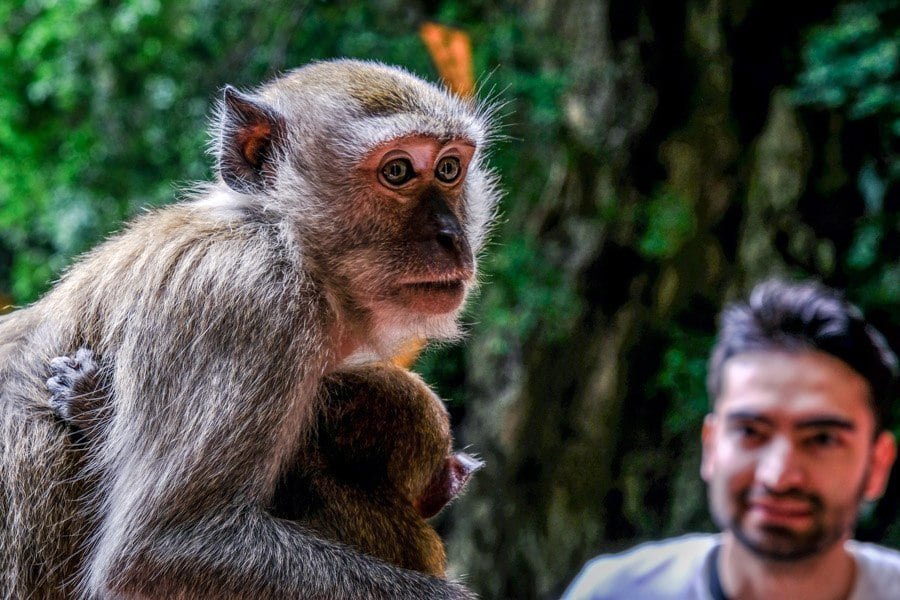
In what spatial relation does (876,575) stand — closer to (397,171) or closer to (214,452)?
(397,171)

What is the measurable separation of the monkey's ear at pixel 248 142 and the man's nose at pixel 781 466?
59.5 inches

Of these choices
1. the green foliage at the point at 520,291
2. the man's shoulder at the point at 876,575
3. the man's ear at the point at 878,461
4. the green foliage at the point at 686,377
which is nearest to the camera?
the man's shoulder at the point at 876,575

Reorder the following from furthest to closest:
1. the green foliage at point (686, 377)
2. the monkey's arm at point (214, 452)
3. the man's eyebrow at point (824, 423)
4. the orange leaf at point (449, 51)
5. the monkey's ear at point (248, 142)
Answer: the green foliage at point (686, 377)
the orange leaf at point (449, 51)
the man's eyebrow at point (824, 423)
the monkey's ear at point (248, 142)
the monkey's arm at point (214, 452)

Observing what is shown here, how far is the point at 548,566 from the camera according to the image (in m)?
5.93

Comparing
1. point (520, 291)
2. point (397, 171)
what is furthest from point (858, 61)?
point (397, 171)

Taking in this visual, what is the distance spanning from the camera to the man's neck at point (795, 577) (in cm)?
293

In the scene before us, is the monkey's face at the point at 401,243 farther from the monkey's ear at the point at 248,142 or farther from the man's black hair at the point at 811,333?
the man's black hair at the point at 811,333

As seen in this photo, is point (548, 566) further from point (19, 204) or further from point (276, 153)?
point (276, 153)

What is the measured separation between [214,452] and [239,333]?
25 cm

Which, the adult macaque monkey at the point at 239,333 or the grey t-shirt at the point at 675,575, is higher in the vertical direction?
the adult macaque monkey at the point at 239,333

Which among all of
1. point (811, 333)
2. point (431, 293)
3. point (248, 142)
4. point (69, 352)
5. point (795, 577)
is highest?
point (248, 142)

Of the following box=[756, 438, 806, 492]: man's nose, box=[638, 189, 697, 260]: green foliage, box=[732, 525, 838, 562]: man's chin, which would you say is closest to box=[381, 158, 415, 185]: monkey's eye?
box=[756, 438, 806, 492]: man's nose

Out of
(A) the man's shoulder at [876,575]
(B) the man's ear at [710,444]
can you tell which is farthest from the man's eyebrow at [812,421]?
(A) the man's shoulder at [876,575]

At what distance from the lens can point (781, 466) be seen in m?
2.82
